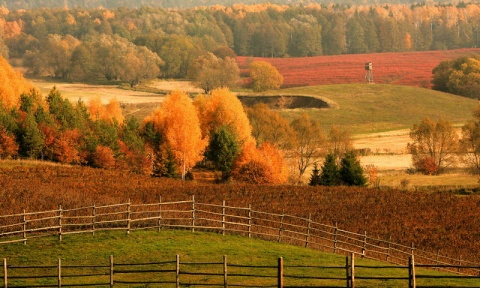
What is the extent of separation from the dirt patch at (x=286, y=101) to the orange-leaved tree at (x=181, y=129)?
48737 mm

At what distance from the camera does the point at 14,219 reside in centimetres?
4172

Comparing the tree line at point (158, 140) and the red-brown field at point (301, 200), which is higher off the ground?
the tree line at point (158, 140)

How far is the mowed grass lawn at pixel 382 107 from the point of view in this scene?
133375 mm

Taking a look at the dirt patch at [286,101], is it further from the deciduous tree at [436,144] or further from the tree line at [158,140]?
the tree line at [158,140]

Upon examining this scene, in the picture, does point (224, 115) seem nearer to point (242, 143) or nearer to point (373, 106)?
point (242, 143)

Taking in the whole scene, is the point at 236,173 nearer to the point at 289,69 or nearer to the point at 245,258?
the point at 245,258

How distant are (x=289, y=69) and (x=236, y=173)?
111819 millimetres

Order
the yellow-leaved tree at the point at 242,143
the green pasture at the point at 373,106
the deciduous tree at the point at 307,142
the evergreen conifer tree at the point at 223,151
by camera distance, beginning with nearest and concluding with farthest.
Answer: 1. the yellow-leaved tree at the point at 242,143
2. the evergreen conifer tree at the point at 223,151
3. the deciduous tree at the point at 307,142
4. the green pasture at the point at 373,106

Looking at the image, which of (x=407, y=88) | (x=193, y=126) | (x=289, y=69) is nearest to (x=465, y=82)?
(x=407, y=88)

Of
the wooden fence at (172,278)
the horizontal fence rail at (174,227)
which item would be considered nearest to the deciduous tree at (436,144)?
the horizontal fence rail at (174,227)

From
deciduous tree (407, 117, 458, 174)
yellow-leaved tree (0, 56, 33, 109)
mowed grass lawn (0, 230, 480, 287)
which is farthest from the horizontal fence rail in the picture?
deciduous tree (407, 117, 458, 174)

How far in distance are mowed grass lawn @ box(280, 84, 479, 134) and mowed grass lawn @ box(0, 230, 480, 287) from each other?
88.1 m

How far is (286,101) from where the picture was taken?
148000 mm

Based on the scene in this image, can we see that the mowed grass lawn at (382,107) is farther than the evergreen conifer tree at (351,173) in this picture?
Yes
